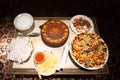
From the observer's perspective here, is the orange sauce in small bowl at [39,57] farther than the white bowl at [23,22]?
No

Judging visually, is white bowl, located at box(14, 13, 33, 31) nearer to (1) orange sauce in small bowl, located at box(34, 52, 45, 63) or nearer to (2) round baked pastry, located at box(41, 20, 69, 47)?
(2) round baked pastry, located at box(41, 20, 69, 47)

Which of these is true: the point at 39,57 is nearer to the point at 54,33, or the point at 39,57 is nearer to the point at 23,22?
the point at 54,33

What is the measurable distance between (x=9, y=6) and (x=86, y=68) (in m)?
2.17

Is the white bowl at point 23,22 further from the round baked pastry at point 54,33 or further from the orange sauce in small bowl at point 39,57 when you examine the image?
the orange sauce in small bowl at point 39,57

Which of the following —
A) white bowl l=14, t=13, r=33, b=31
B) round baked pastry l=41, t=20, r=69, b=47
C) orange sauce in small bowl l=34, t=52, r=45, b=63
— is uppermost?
white bowl l=14, t=13, r=33, b=31

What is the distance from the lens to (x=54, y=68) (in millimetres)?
2127

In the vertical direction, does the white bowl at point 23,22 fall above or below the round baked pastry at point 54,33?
above

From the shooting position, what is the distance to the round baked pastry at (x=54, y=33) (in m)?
2.21

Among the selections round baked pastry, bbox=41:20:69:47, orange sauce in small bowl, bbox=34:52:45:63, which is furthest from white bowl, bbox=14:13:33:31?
orange sauce in small bowl, bbox=34:52:45:63

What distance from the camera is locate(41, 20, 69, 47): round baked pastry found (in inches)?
87.2

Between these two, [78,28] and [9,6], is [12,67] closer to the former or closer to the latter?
[78,28]

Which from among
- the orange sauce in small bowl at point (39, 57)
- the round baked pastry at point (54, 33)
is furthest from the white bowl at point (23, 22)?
the orange sauce in small bowl at point (39, 57)

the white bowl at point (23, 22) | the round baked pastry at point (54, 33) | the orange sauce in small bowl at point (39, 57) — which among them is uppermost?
the white bowl at point (23, 22)

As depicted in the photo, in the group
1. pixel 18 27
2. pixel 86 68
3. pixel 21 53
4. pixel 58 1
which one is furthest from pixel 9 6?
pixel 86 68
